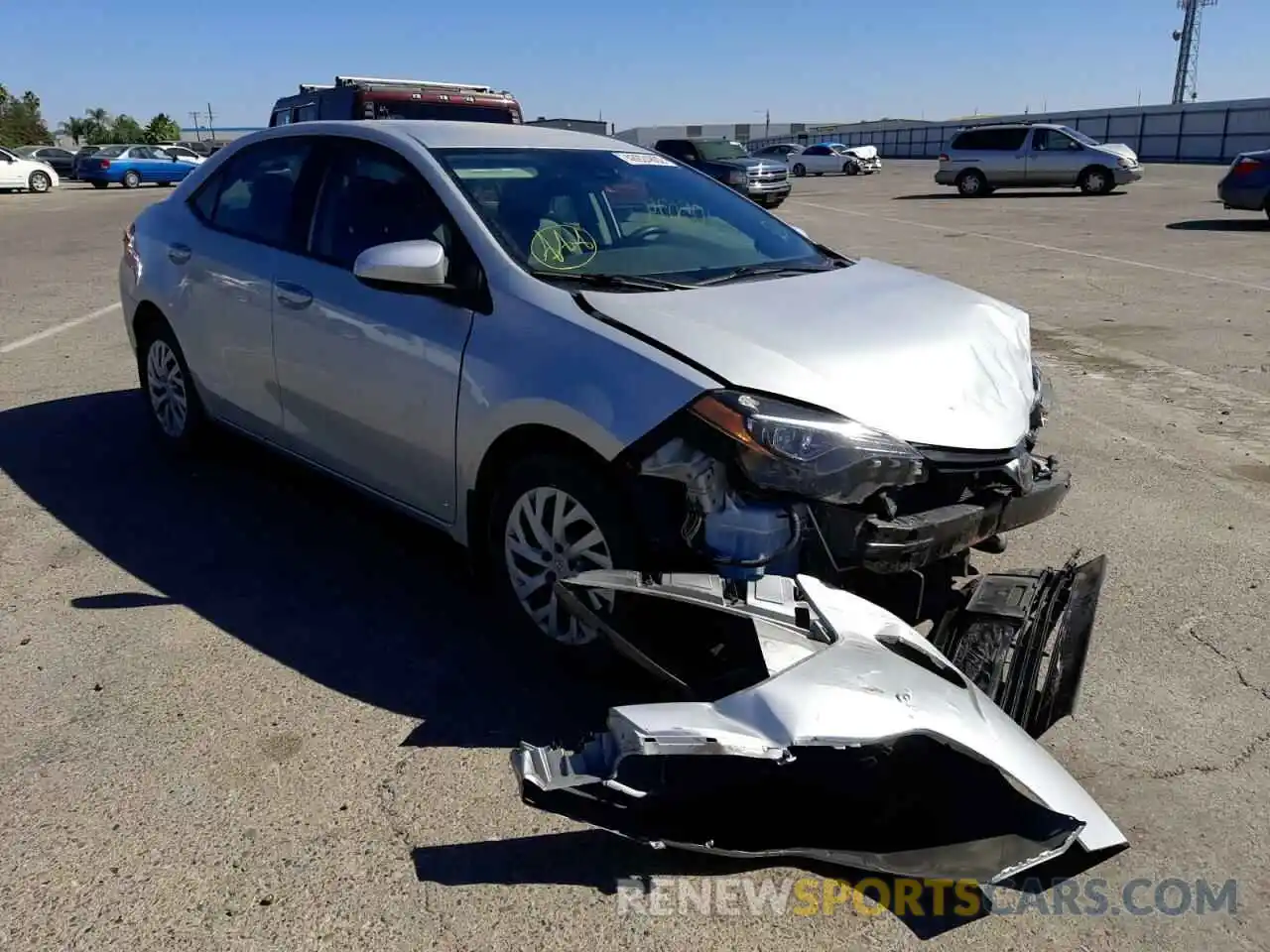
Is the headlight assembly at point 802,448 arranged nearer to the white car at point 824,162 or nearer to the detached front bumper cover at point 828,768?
the detached front bumper cover at point 828,768

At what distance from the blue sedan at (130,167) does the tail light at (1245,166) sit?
33.0 meters

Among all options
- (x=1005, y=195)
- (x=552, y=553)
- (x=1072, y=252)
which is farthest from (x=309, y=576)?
(x=1005, y=195)

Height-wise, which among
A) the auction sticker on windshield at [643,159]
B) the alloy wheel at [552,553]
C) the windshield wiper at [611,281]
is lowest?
the alloy wheel at [552,553]

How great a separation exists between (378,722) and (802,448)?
1536 millimetres

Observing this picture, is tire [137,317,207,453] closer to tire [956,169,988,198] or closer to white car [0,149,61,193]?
tire [956,169,988,198]

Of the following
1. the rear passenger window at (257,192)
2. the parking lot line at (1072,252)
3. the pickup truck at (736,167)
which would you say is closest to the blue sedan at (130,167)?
the pickup truck at (736,167)

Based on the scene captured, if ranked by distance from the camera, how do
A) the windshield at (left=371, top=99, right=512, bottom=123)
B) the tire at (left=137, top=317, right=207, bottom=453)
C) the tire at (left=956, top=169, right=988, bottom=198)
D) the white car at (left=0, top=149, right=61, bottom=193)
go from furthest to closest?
the white car at (left=0, top=149, right=61, bottom=193) < the tire at (left=956, top=169, right=988, bottom=198) < the windshield at (left=371, top=99, right=512, bottom=123) < the tire at (left=137, top=317, right=207, bottom=453)

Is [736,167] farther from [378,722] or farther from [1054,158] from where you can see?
[378,722]

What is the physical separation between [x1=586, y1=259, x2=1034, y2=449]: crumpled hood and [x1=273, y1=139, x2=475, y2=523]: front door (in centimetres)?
63

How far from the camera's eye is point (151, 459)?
593 cm

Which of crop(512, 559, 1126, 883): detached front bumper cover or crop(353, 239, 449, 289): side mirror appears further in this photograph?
crop(353, 239, 449, 289): side mirror

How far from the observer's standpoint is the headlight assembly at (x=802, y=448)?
9.77 feet

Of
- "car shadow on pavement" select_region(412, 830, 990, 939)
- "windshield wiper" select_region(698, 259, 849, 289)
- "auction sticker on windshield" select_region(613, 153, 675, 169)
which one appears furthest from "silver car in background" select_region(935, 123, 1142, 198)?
"car shadow on pavement" select_region(412, 830, 990, 939)

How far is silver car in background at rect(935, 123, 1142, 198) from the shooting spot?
2791cm
